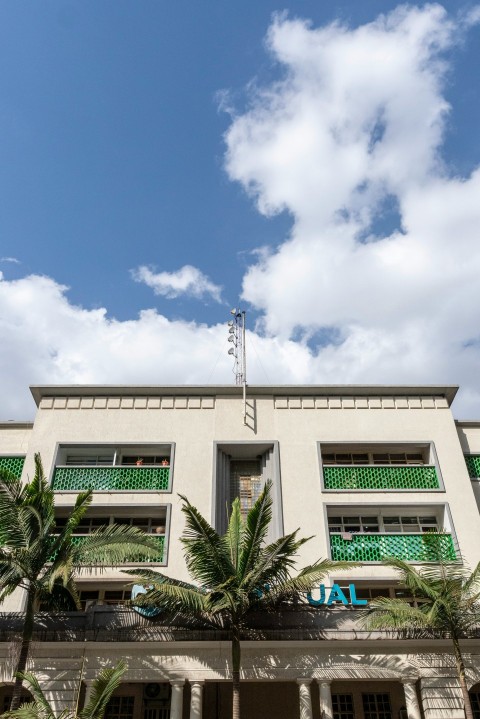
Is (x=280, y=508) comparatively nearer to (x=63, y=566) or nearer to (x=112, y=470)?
(x=112, y=470)

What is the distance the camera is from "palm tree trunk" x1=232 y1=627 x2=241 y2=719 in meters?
18.0

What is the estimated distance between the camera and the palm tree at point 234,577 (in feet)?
60.9

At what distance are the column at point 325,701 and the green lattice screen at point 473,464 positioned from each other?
14.5 metres

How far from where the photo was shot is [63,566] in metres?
17.8

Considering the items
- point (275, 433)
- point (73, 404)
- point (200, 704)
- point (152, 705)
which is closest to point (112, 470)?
point (73, 404)

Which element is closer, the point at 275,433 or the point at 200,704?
the point at 200,704

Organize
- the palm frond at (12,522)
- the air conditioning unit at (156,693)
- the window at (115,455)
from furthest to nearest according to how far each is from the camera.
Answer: the window at (115,455), the air conditioning unit at (156,693), the palm frond at (12,522)

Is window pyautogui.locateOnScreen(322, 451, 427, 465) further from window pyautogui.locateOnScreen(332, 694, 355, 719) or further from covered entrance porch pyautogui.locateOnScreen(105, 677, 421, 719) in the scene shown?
window pyautogui.locateOnScreen(332, 694, 355, 719)

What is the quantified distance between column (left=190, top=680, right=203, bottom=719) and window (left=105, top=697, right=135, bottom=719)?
197 inches

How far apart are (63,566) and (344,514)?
15.1 meters

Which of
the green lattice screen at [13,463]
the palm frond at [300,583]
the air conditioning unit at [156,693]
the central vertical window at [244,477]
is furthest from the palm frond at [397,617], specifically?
the green lattice screen at [13,463]

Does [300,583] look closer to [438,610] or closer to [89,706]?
[438,610]

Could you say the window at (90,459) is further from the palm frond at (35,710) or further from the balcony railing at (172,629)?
the palm frond at (35,710)

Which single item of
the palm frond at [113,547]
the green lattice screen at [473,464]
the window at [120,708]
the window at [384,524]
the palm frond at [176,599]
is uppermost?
the green lattice screen at [473,464]
